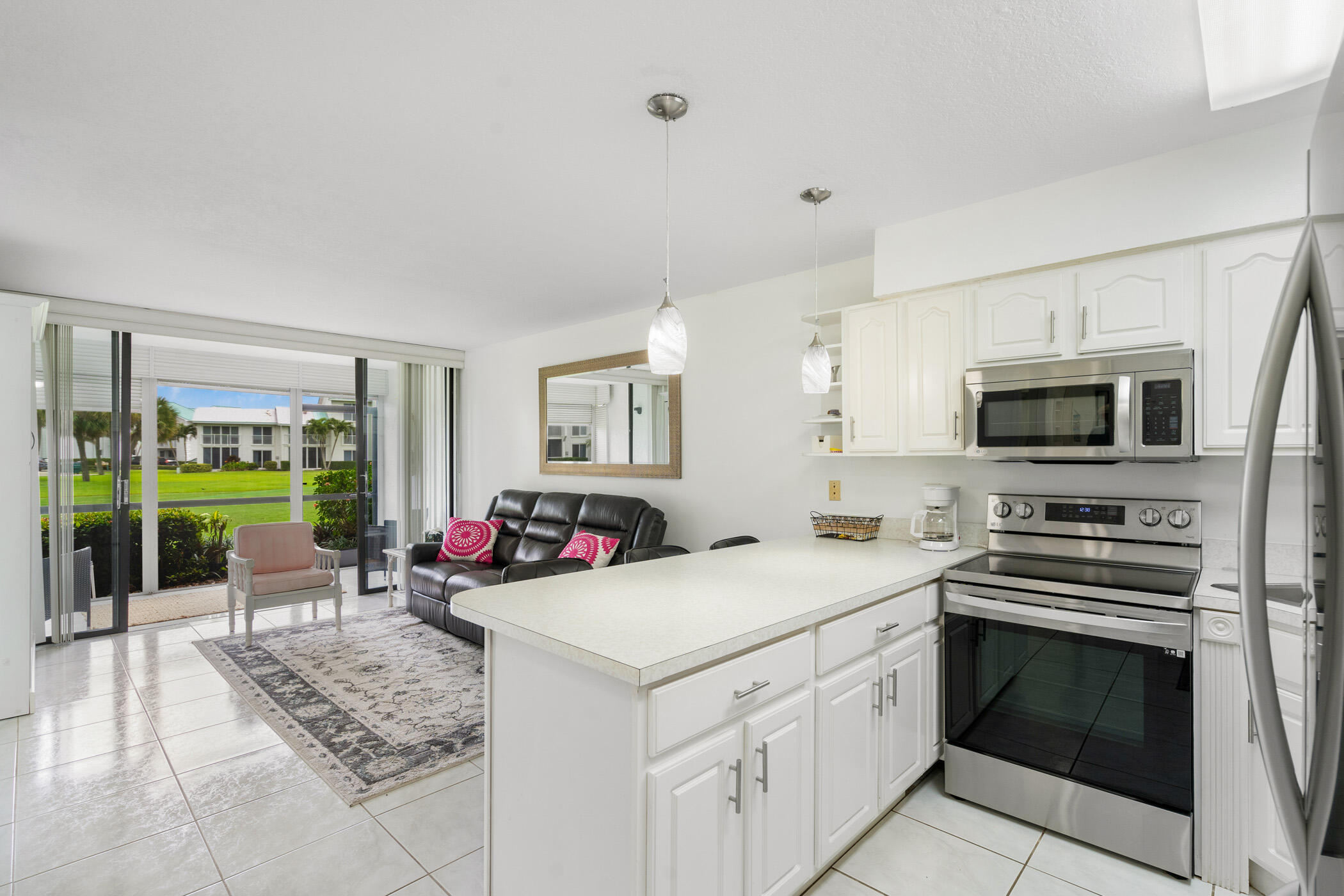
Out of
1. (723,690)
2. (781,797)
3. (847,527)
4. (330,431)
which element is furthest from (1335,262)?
(330,431)

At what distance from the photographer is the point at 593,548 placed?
13.5 ft

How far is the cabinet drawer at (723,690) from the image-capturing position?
1.36 metres

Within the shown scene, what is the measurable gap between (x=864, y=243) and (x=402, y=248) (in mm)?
2457

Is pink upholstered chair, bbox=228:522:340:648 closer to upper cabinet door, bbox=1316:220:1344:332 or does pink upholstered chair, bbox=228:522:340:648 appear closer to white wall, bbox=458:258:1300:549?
white wall, bbox=458:258:1300:549

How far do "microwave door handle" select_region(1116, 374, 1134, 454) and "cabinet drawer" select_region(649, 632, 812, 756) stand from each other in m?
1.47

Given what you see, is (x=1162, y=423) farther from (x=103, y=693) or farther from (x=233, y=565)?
(x=233, y=565)

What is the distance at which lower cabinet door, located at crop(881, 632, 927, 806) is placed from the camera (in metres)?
2.15

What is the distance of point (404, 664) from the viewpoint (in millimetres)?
3916

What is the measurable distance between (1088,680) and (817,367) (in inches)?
56.1

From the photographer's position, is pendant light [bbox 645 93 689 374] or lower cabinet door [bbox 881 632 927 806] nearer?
pendant light [bbox 645 93 689 374]

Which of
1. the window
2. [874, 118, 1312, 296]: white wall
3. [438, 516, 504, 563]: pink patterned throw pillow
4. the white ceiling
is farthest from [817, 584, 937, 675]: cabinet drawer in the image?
the window

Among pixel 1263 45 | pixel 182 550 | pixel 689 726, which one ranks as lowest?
pixel 182 550

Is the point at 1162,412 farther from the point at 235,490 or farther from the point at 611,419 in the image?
the point at 235,490

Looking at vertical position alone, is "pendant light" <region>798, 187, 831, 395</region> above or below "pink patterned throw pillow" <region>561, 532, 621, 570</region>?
above
